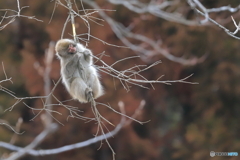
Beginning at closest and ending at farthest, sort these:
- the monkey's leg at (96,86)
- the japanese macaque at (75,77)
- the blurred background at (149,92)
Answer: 1. the japanese macaque at (75,77)
2. the monkey's leg at (96,86)
3. the blurred background at (149,92)

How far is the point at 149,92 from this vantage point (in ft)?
41.1

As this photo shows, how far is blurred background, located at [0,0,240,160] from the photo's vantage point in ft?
35.9

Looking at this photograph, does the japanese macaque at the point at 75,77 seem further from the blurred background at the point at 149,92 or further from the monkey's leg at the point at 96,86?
the blurred background at the point at 149,92

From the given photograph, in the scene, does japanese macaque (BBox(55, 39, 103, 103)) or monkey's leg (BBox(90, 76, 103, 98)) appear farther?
monkey's leg (BBox(90, 76, 103, 98))

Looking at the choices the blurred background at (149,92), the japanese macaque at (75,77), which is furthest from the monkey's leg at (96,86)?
the blurred background at (149,92)

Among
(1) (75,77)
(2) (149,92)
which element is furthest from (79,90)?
(2) (149,92)

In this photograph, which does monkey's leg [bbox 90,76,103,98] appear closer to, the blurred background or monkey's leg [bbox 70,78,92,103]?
monkey's leg [bbox 70,78,92,103]

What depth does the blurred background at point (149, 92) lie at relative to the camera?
11.0 m

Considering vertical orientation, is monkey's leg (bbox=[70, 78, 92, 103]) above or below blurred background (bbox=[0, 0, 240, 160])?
above

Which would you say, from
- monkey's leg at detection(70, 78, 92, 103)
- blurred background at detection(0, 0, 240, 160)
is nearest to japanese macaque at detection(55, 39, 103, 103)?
monkey's leg at detection(70, 78, 92, 103)

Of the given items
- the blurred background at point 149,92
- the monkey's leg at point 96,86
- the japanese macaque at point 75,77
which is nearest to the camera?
the japanese macaque at point 75,77

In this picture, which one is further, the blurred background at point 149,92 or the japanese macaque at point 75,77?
the blurred background at point 149,92

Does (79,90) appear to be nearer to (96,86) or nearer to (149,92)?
(96,86)

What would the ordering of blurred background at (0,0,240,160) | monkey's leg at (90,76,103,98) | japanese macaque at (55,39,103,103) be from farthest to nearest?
blurred background at (0,0,240,160), monkey's leg at (90,76,103,98), japanese macaque at (55,39,103,103)
